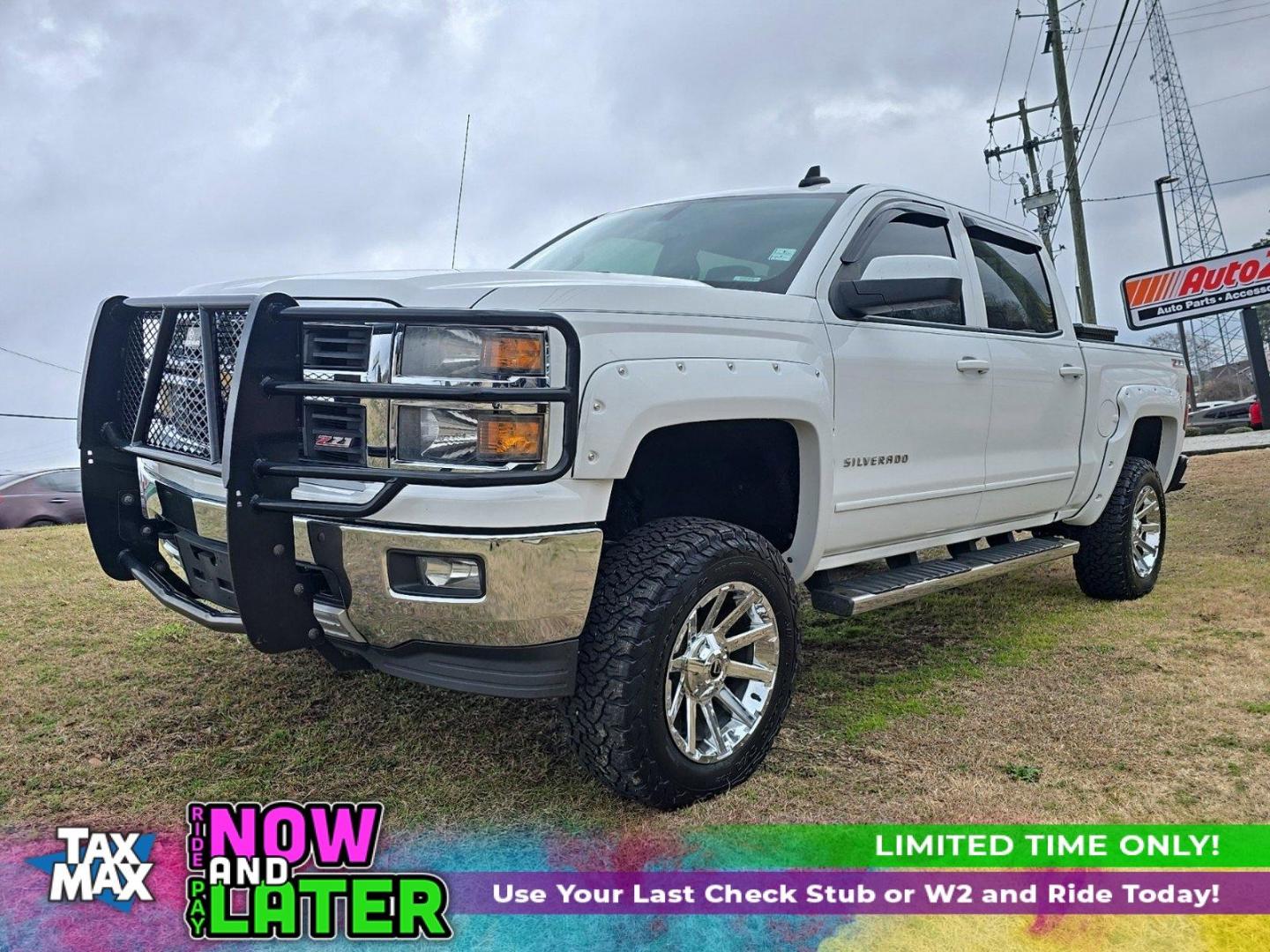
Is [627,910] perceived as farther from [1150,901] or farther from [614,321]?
[614,321]

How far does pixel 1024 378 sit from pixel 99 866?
3971 millimetres

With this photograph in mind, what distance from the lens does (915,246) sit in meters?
4.14

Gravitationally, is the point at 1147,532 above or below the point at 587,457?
below

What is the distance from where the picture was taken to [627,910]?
7.94 feet

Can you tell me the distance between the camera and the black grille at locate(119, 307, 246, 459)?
9.23 ft

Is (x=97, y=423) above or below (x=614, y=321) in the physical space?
below

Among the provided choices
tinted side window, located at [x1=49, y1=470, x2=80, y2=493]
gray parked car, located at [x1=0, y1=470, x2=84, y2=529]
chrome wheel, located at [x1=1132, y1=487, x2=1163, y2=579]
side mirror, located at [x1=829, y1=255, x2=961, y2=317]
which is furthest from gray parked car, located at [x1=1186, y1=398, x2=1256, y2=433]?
side mirror, located at [x1=829, y1=255, x2=961, y2=317]

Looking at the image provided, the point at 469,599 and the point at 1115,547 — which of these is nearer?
the point at 469,599

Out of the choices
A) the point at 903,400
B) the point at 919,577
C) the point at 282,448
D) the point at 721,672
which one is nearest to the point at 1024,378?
the point at 903,400

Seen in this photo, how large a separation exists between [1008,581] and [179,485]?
5025 mm

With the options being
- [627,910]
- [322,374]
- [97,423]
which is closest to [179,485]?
[97,423]

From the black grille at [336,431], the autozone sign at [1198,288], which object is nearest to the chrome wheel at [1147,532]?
the black grille at [336,431]

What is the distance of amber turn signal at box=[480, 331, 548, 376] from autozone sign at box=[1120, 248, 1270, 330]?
1591 cm

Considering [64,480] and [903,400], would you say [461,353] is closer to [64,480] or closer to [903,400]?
[903,400]
